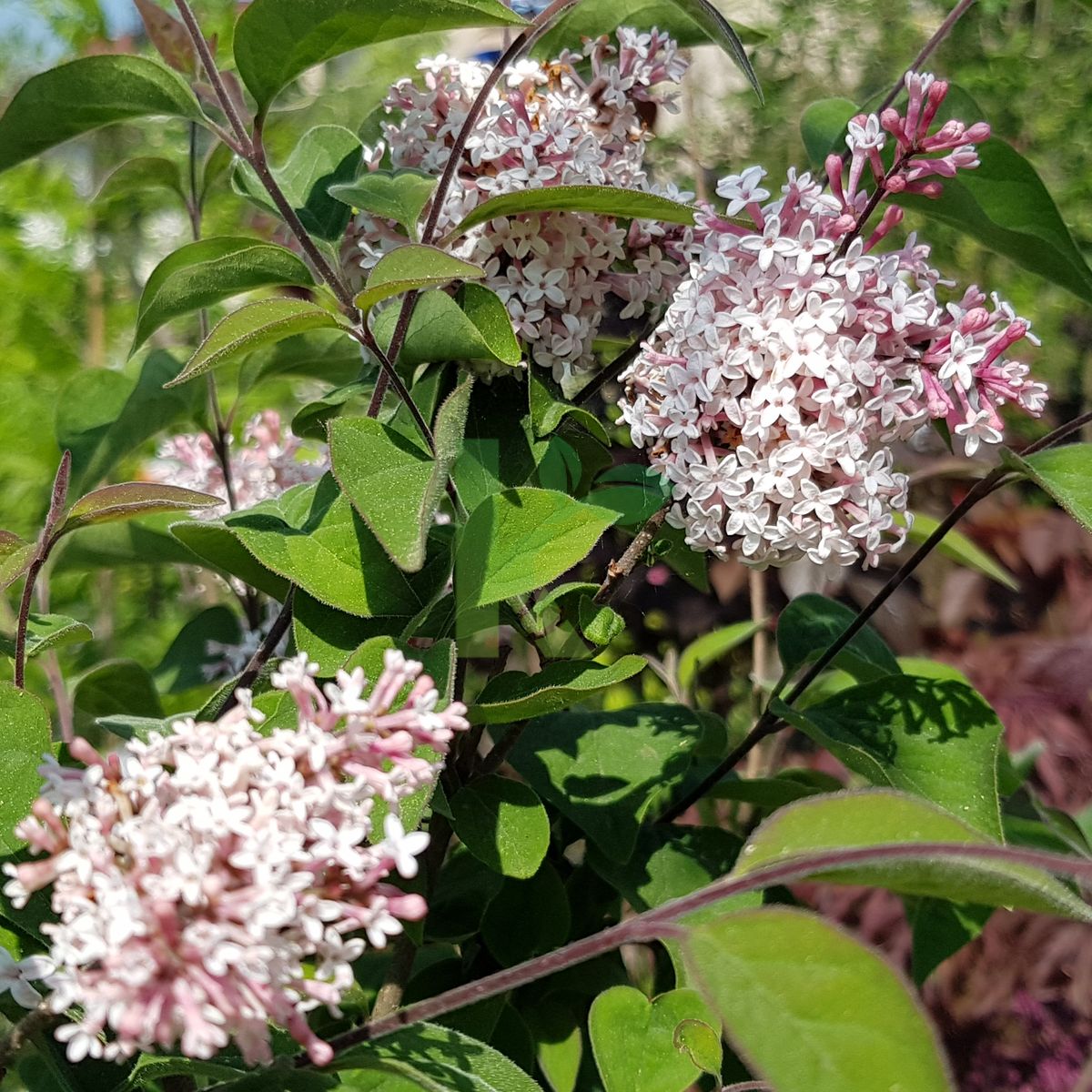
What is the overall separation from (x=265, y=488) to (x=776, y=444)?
41 centimetres

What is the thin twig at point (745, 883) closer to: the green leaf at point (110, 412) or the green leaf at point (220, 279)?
the green leaf at point (220, 279)

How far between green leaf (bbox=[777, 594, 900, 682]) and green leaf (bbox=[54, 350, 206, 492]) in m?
0.38

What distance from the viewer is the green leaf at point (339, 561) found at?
432mm

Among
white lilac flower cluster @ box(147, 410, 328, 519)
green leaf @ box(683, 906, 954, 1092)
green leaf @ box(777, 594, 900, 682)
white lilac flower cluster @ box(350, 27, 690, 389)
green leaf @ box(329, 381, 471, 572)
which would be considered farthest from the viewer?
white lilac flower cluster @ box(147, 410, 328, 519)

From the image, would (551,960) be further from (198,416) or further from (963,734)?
(198,416)

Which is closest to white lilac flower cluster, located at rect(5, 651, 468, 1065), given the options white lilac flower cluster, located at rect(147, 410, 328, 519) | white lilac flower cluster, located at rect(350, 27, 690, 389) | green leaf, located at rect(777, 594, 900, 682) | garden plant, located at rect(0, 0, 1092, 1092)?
garden plant, located at rect(0, 0, 1092, 1092)

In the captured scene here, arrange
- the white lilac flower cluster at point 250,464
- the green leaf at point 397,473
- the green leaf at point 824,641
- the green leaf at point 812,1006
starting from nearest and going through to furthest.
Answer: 1. the green leaf at point 812,1006
2. the green leaf at point 397,473
3. the green leaf at point 824,641
4. the white lilac flower cluster at point 250,464

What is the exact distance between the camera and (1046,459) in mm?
473

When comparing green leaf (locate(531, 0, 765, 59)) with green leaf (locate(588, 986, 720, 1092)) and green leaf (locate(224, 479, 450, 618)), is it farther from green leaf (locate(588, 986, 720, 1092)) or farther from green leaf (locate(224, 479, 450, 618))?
green leaf (locate(588, 986, 720, 1092))

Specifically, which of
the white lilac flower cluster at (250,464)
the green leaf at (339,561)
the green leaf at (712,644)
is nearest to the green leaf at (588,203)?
the green leaf at (339,561)

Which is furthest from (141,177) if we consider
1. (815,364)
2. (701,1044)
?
(701,1044)

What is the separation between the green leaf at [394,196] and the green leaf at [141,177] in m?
0.29

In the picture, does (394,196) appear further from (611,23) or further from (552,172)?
(611,23)

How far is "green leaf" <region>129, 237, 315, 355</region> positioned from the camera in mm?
450
